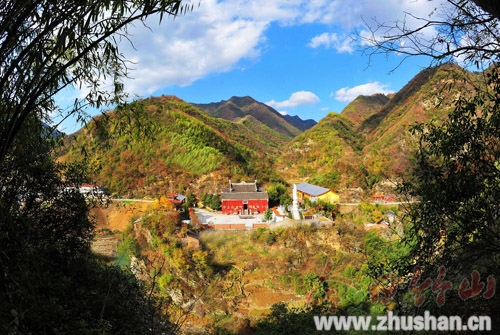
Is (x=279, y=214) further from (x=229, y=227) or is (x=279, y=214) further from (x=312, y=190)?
(x=312, y=190)

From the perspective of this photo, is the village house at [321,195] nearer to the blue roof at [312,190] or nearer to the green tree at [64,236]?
the blue roof at [312,190]

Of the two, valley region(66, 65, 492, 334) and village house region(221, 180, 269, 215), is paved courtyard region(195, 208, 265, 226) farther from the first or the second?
village house region(221, 180, 269, 215)

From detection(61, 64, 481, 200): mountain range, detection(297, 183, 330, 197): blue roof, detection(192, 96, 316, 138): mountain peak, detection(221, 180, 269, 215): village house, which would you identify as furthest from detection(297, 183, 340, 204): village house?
detection(192, 96, 316, 138): mountain peak

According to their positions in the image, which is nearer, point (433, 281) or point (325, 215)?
point (433, 281)

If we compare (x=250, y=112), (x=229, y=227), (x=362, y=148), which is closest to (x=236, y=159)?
(x=229, y=227)

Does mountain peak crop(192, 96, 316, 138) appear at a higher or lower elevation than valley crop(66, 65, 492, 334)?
higher

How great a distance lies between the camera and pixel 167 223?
12438 millimetres

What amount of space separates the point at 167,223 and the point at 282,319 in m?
7.97

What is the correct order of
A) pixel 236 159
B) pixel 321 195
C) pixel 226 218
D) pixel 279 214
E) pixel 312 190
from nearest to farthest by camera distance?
pixel 279 214
pixel 226 218
pixel 321 195
pixel 312 190
pixel 236 159

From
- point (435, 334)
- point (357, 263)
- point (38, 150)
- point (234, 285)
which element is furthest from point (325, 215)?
point (38, 150)

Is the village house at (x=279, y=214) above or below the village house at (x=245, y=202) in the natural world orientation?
below

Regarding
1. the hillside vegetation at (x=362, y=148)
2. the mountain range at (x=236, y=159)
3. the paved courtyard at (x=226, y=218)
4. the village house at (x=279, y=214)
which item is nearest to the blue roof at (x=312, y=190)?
the mountain range at (x=236, y=159)

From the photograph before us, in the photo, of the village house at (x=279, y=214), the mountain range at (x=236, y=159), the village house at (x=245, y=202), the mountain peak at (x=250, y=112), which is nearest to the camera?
the village house at (x=279, y=214)

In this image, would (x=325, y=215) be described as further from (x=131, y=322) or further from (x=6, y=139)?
(x=6, y=139)
